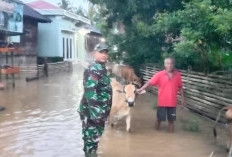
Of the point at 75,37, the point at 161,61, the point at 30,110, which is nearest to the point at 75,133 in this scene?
the point at 30,110

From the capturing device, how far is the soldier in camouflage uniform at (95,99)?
6.72m

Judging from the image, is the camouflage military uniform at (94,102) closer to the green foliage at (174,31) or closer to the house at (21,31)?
the green foliage at (174,31)

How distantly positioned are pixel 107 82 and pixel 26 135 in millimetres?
3199

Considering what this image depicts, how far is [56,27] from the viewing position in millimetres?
38875

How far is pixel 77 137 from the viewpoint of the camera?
9.09 metres

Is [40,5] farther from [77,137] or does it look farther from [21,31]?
[77,137]

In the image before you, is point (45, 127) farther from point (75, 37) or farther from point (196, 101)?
point (75, 37)

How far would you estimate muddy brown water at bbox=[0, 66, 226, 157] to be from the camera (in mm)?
7871

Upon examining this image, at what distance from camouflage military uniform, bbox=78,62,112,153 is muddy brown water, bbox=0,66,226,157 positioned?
2.97 ft

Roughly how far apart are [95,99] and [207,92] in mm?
5378

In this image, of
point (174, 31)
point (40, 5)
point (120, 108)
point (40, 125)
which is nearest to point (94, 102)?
point (120, 108)

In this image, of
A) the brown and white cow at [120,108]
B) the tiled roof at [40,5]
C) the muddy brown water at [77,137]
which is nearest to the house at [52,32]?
the tiled roof at [40,5]

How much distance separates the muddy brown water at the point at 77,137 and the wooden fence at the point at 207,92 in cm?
33

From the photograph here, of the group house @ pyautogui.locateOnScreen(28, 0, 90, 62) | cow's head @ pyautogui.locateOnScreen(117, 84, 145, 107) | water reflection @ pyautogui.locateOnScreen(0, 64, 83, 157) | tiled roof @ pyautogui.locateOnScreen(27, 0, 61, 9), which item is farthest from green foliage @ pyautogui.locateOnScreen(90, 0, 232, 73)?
tiled roof @ pyautogui.locateOnScreen(27, 0, 61, 9)
